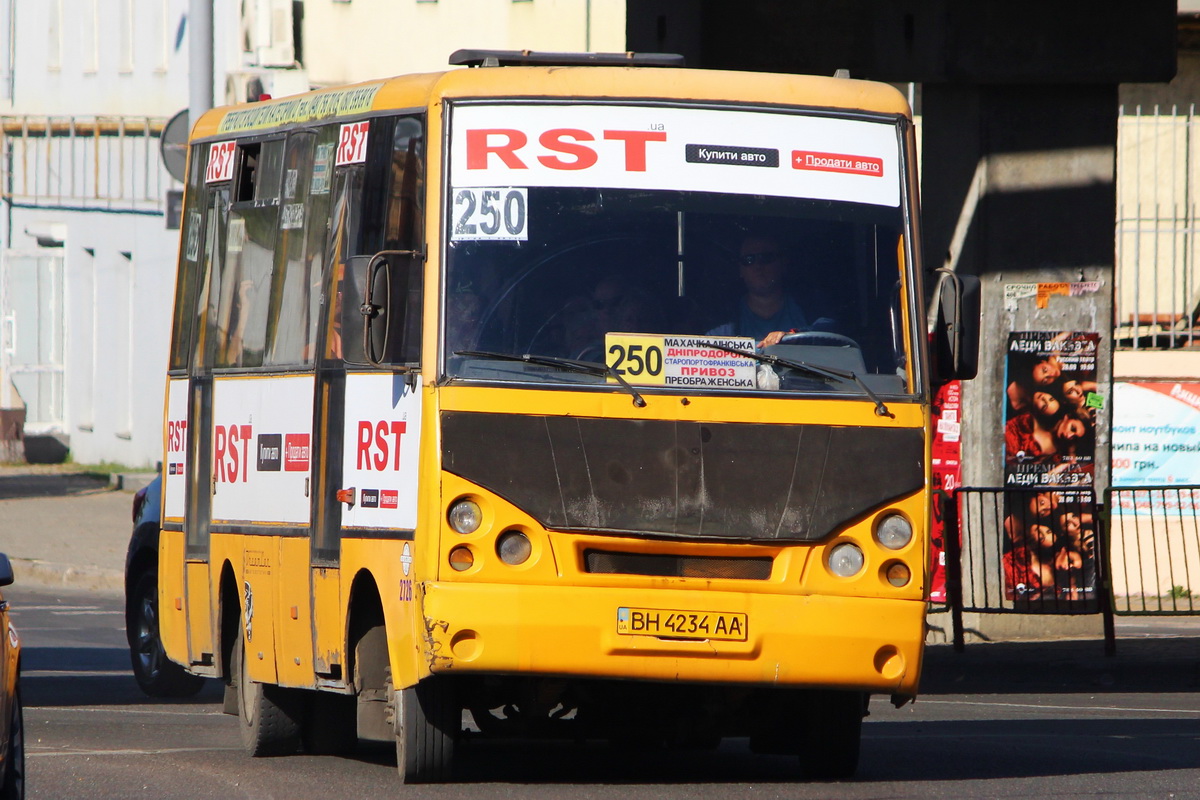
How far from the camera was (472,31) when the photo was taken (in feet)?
93.4

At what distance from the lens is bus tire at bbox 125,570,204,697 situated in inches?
532

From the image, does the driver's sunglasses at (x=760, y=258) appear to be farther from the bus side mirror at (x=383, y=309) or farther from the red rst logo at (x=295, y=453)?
the red rst logo at (x=295, y=453)

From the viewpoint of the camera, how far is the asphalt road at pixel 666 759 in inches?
364

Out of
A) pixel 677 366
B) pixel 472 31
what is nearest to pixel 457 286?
pixel 677 366

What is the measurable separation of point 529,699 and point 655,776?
922mm

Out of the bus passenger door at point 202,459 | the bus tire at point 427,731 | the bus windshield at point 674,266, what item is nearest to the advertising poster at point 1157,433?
the bus passenger door at point 202,459

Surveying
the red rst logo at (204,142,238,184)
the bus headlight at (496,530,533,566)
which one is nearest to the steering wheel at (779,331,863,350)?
the bus headlight at (496,530,533,566)

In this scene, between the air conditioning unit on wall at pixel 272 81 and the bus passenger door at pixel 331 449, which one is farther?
the air conditioning unit on wall at pixel 272 81

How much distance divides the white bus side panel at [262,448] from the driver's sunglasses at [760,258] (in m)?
2.06

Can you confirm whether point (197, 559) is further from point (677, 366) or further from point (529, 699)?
point (677, 366)

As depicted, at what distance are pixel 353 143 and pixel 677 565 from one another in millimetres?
2465

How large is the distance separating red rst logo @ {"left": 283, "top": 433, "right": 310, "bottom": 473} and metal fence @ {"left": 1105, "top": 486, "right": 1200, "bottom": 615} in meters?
8.46

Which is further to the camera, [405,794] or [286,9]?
[286,9]

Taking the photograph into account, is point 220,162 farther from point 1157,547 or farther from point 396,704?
point 1157,547
